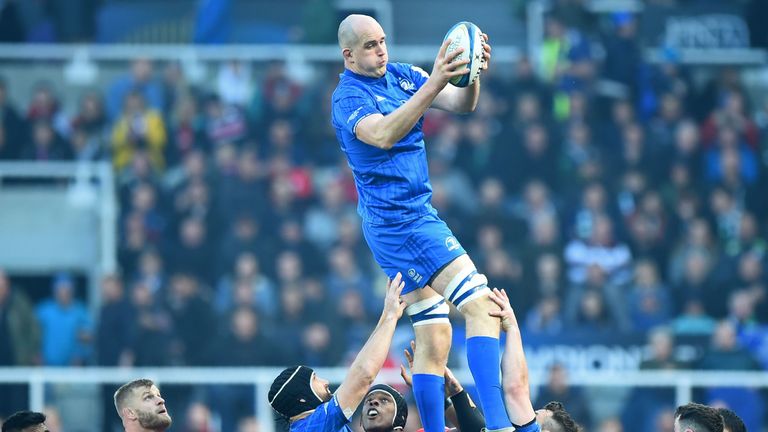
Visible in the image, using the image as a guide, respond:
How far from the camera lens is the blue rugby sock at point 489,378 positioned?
26.2 feet

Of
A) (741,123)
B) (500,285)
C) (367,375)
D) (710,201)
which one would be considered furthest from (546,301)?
(367,375)

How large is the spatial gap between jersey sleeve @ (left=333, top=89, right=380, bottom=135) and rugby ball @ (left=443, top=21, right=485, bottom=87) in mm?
493

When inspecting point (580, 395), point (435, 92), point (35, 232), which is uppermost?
point (435, 92)

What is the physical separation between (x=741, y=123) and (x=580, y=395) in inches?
231

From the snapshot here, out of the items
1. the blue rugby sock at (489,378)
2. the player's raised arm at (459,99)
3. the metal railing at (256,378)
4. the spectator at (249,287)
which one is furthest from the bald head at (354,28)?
the spectator at (249,287)

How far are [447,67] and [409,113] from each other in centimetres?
30

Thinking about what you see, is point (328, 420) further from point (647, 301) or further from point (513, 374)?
point (647, 301)

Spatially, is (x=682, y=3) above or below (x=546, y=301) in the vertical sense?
above

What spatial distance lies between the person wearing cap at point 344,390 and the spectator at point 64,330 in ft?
23.8

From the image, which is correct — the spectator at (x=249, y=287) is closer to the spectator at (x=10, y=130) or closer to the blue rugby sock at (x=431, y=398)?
the spectator at (x=10, y=130)

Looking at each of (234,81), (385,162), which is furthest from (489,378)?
(234,81)

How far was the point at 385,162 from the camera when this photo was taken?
27.1 feet

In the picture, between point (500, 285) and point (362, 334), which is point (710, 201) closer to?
point (500, 285)

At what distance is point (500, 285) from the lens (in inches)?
624
